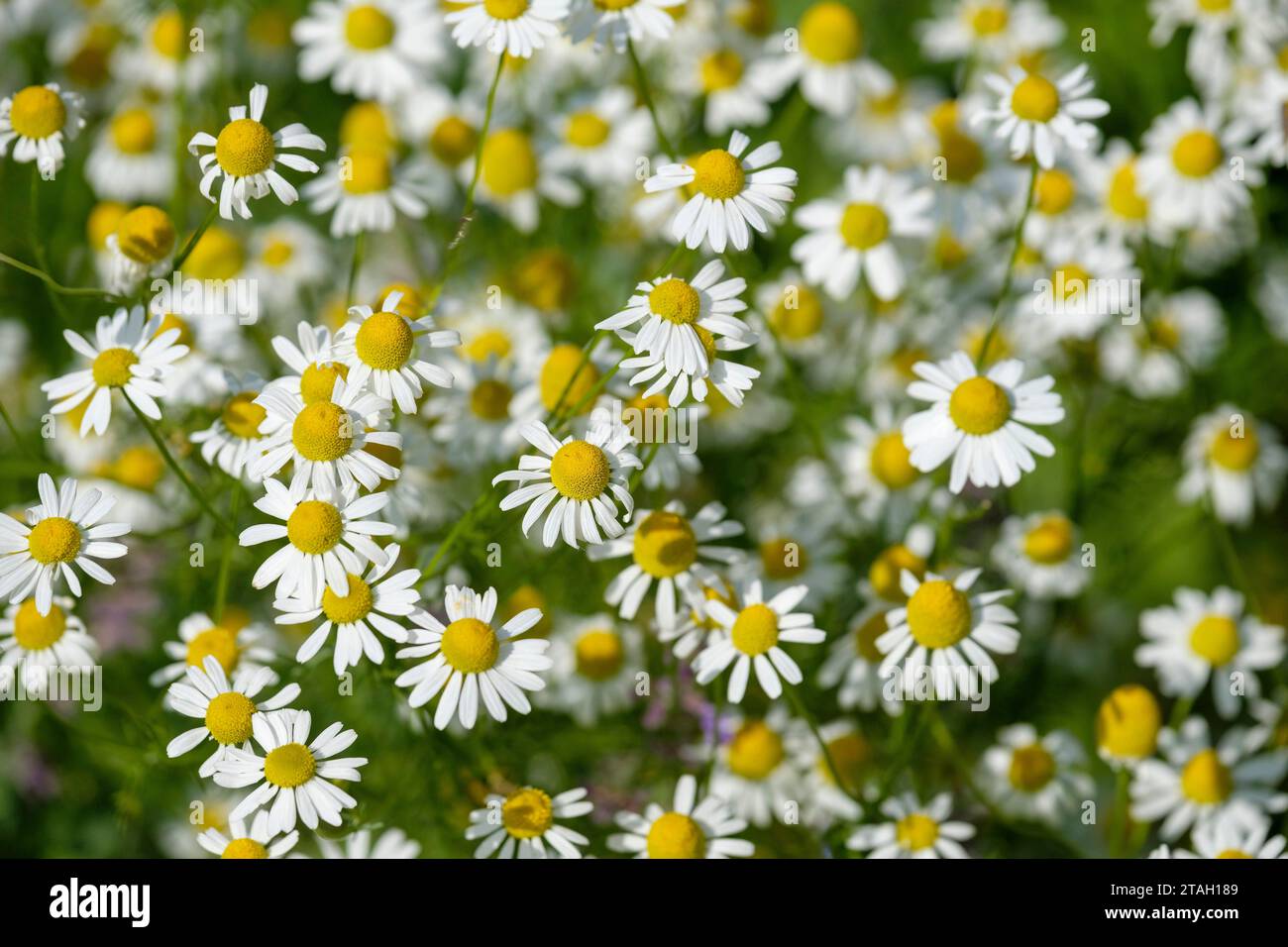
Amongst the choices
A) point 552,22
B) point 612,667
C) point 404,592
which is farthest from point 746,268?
point 404,592

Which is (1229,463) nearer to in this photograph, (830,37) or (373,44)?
(830,37)

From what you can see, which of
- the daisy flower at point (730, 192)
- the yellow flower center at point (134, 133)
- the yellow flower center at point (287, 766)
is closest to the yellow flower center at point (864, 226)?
the daisy flower at point (730, 192)

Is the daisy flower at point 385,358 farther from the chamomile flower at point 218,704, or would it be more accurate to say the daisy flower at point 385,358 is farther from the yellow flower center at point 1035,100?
the yellow flower center at point 1035,100

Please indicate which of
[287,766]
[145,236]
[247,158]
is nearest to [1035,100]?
[247,158]

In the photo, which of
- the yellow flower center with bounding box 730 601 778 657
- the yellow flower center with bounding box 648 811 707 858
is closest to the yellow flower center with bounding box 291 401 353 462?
the yellow flower center with bounding box 730 601 778 657

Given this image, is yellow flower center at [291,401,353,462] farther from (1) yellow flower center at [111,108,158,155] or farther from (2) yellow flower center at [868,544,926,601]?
(1) yellow flower center at [111,108,158,155]
